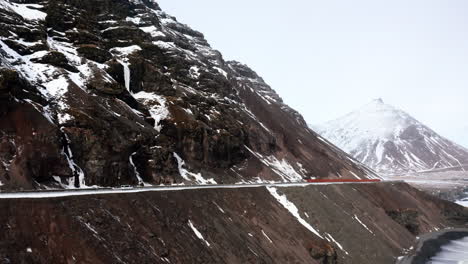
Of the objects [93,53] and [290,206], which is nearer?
[290,206]

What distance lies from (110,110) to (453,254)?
2383 inches

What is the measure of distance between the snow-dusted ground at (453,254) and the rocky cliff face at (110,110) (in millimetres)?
30524

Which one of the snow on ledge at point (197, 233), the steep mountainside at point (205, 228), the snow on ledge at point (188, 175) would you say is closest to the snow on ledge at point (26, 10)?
the snow on ledge at point (188, 175)

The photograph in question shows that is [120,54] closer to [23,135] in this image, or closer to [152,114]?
[152,114]

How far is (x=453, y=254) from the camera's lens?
6253 centimetres

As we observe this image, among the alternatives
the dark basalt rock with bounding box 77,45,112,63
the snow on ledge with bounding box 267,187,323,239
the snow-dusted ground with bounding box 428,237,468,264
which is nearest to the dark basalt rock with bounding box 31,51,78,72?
the dark basalt rock with bounding box 77,45,112,63

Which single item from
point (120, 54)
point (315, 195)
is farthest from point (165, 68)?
point (315, 195)

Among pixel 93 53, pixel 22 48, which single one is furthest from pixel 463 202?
pixel 22 48

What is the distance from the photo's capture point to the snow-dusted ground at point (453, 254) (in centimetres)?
5704

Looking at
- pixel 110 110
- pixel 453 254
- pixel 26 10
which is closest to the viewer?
pixel 110 110

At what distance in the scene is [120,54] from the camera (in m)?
64.6

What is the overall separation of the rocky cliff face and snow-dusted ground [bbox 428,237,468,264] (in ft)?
100

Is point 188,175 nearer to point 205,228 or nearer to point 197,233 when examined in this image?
point 205,228

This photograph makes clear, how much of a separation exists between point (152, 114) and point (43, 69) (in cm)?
1671
